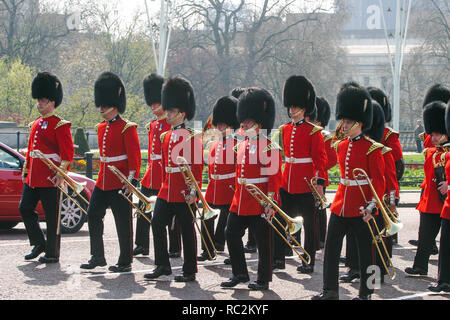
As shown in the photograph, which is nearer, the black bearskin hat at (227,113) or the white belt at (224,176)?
the white belt at (224,176)

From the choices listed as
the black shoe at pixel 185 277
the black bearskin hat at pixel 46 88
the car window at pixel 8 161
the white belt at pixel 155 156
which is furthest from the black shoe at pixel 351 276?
the car window at pixel 8 161

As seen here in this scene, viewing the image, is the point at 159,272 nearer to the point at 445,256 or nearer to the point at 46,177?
the point at 46,177

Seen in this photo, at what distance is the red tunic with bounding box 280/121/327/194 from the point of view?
309 inches

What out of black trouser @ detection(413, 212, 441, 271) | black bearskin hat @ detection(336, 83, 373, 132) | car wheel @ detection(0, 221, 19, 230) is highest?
black bearskin hat @ detection(336, 83, 373, 132)

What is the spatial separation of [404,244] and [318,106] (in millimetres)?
2031

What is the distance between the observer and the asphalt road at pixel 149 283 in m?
6.50

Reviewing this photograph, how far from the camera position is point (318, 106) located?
10086 mm

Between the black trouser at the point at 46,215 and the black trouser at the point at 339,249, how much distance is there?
2988mm

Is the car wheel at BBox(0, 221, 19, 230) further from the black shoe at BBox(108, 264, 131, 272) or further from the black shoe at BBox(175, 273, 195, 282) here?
the black shoe at BBox(175, 273, 195, 282)

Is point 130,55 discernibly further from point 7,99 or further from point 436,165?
point 436,165

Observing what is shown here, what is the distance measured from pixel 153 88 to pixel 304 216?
8.20 ft

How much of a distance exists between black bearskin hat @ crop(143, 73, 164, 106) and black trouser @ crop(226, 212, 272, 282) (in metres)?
2.76

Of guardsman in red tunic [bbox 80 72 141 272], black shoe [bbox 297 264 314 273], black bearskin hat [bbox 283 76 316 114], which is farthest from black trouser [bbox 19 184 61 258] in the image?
black bearskin hat [bbox 283 76 316 114]

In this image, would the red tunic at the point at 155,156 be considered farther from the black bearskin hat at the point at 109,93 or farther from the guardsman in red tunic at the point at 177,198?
the guardsman in red tunic at the point at 177,198
